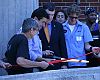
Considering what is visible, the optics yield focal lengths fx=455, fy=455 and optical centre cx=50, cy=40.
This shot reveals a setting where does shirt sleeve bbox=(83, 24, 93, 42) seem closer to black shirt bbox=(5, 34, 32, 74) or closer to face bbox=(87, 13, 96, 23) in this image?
face bbox=(87, 13, 96, 23)

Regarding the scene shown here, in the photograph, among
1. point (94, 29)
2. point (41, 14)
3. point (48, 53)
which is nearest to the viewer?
point (41, 14)

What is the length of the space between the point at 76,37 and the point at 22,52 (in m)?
1.51

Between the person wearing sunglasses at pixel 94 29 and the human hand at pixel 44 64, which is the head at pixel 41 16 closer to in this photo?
the human hand at pixel 44 64

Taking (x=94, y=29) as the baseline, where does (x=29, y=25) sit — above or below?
above

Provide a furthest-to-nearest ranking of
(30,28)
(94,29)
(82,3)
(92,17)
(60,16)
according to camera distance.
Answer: (82,3) < (92,17) < (94,29) < (60,16) < (30,28)

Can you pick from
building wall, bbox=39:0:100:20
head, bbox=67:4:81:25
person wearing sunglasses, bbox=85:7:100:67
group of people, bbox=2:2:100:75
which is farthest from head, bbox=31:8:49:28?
building wall, bbox=39:0:100:20

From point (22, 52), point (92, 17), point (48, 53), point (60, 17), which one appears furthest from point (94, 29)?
point (22, 52)

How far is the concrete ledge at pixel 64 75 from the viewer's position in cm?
593

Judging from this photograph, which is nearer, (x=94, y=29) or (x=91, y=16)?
(x=94, y=29)

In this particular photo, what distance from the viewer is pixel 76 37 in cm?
750

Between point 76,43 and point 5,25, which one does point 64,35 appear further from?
point 5,25

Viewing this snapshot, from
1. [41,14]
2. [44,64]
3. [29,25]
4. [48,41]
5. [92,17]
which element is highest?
[41,14]

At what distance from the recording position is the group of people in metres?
6.33

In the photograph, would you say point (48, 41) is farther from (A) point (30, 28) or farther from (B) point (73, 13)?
(A) point (30, 28)
